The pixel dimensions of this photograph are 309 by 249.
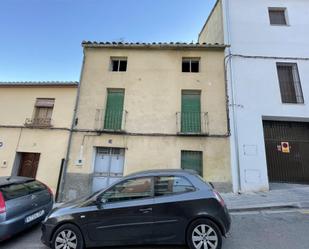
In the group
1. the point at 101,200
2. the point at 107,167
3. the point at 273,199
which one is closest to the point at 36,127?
the point at 107,167

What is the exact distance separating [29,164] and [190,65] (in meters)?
9.04

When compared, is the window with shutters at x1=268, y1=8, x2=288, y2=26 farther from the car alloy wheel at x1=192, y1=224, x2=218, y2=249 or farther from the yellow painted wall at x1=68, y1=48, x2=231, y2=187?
the car alloy wheel at x1=192, y1=224, x2=218, y2=249

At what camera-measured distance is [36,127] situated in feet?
29.5

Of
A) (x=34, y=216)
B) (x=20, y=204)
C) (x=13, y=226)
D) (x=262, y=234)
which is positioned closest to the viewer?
(x=13, y=226)

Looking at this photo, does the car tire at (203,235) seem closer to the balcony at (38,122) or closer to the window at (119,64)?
the balcony at (38,122)

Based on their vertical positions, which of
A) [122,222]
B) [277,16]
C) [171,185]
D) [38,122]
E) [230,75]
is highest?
[277,16]

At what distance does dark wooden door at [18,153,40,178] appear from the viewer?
903cm

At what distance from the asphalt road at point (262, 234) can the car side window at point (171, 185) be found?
1.07 m

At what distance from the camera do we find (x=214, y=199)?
3.71 meters

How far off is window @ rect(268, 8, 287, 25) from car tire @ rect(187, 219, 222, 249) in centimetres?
1075

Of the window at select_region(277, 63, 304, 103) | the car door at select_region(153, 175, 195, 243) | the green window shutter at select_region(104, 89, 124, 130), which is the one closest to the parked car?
the car door at select_region(153, 175, 195, 243)

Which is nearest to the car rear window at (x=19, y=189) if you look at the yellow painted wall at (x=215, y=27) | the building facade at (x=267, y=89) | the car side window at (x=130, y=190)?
the car side window at (x=130, y=190)

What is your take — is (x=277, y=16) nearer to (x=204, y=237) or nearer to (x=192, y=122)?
(x=192, y=122)

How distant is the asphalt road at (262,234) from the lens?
388cm
